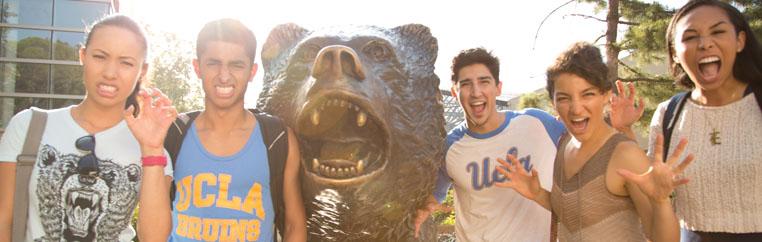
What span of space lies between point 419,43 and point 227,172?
86cm

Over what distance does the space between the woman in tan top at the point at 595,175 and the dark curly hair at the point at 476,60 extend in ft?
1.03

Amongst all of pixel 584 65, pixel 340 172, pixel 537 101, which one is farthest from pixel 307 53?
pixel 537 101

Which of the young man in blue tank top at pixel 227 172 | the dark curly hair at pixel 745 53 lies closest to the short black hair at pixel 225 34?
the young man in blue tank top at pixel 227 172

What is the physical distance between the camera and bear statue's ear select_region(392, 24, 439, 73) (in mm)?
2271

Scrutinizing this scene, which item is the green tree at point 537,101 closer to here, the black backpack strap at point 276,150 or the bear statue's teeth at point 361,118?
the black backpack strap at point 276,150

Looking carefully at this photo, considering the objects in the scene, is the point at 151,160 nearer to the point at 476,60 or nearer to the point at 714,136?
the point at 476,60

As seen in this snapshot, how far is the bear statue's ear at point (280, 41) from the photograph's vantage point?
87.7 inches

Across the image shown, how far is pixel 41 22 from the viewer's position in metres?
17.4

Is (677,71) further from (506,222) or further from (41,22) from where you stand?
(41,22)

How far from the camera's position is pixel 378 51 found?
208 centimetres

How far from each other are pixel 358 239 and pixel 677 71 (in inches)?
77.2

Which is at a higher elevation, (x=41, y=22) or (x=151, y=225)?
(x=41, y=22)

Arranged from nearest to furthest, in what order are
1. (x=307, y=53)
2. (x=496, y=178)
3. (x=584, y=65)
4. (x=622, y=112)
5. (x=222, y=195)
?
1. (x=307, y=53)
2. (x=222, y=195)
3. (x=584, y=65)
4. (x=622, y=112)
5. (x=496, y=178)

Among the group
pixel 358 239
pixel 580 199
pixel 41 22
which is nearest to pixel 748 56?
pixel 580 199
